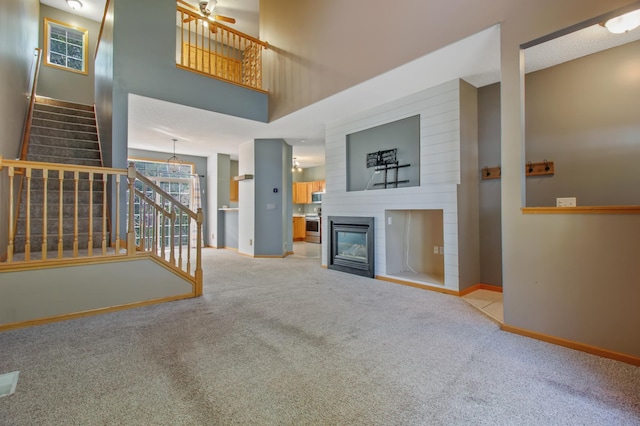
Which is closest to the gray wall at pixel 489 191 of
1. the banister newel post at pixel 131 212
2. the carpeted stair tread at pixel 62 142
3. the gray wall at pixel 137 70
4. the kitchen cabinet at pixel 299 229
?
the gray wall at pixel 137 70

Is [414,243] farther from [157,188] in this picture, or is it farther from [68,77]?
[68,77]

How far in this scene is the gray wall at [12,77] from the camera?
10.6 ft

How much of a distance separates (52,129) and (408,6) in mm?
5473

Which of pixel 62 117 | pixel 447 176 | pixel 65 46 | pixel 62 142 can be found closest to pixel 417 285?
pixel 447 176

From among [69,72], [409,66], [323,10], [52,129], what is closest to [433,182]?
[409,66]

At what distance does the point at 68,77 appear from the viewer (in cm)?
679

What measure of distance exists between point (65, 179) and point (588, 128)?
20.6 feet

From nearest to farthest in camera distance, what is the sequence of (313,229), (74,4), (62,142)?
1. (62,142)
2. (74,4)
3. (313,229)

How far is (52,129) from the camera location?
4633mm

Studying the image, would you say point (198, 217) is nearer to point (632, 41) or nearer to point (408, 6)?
point (408, 6)

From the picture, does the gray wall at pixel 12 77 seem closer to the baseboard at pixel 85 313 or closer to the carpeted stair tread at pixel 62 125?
the carpeted stair tread at pixel 62 125

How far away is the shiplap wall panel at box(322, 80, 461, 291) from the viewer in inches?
147

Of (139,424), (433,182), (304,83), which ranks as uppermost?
(304,83)

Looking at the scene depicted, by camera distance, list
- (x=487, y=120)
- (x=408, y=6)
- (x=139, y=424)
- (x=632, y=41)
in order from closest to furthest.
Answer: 1. (x=139, y=424)
2. (x=632, y=41)
3. (x=408, y=6)
4. (x=487, y=120)
